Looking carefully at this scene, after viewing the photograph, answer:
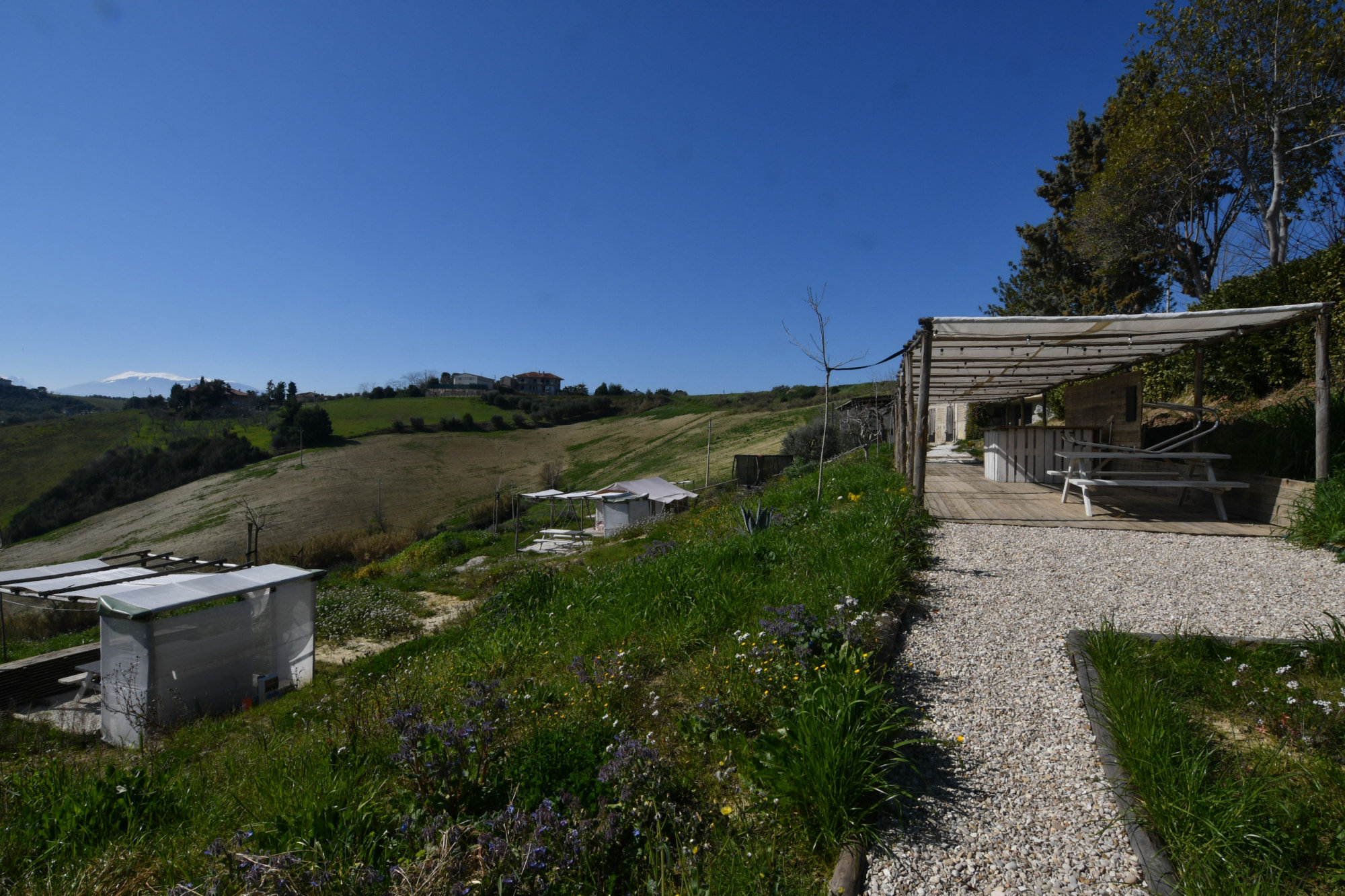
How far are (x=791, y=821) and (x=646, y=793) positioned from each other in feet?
1.83

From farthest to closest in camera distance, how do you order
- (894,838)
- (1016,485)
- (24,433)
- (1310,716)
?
(24,433) < (1016,485) < (1310,716) < (894,838)

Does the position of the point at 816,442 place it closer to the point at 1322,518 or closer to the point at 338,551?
the point at 1322,518

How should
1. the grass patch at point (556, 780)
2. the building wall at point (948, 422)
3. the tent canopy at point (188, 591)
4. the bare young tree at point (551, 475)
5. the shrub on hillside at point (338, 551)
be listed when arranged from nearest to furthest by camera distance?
1. the grass patch at point (556, 780)
2. the tent canopy at point (188, 591)
3. the shrub on hillside at point (338, 551)
4. the building wall at point (948, 422)
5. the bare young tree at point (551, 475)

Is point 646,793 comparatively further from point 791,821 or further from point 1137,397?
point 1137,397

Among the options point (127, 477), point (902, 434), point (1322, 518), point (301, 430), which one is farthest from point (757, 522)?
point (127, 477)

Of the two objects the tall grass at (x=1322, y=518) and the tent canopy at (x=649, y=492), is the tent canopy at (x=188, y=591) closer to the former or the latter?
the tall grass at (x=1322, y=518)

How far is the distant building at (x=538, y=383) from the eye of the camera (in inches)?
3767

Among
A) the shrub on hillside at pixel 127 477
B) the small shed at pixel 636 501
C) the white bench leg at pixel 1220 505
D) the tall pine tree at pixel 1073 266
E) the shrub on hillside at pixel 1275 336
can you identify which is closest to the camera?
the white bench leg at pixel 1220 505

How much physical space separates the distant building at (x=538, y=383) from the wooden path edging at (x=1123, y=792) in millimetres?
86809

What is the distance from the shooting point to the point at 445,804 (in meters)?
2.38

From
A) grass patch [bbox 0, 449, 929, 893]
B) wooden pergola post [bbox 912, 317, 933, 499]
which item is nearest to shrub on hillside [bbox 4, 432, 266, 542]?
grass patch [bbox 0, 449, 929, 893]

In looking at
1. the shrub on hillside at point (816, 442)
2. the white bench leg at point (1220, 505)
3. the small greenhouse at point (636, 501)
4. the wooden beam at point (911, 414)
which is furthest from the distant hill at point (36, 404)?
the white bench leg at point (1220, 505)

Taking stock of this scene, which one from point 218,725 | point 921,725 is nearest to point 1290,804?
point 921,725

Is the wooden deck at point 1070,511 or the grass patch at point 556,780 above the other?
the wooden deck at point 1070,511
